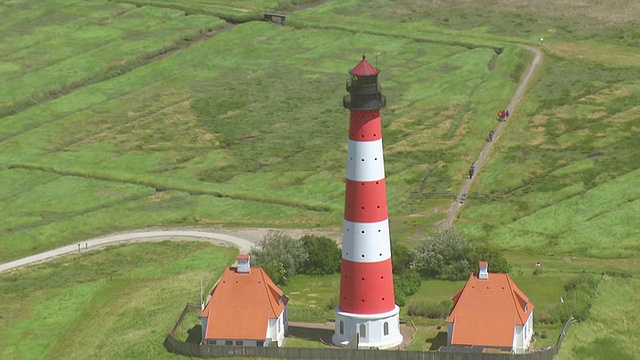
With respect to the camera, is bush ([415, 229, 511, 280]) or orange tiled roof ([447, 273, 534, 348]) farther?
bush ([415, 229, 511, 280])

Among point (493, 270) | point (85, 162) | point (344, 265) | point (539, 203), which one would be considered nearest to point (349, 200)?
point (344, 265)

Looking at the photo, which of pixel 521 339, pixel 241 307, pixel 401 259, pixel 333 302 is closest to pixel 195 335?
pixel 241 307

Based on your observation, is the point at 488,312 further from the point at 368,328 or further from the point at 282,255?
the point at 282,255

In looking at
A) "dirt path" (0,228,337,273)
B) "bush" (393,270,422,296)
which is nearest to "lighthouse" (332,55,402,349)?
"bush" (393,270,422,296)

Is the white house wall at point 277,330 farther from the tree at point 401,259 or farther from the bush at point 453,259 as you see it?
the bush at point 453,259

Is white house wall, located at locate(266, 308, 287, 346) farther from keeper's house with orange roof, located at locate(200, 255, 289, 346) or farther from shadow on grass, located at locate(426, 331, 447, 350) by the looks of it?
shadow on grass, located at locate(426, 331, 447, 350)

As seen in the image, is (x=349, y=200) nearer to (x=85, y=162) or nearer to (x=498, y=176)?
(x=498, y=176)

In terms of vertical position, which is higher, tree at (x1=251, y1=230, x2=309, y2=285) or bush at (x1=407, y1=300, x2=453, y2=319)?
tree at (x1=251, y1=230, x2=309, y2=285)
